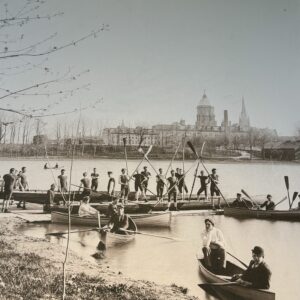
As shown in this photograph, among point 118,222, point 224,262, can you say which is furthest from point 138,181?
point 224,262

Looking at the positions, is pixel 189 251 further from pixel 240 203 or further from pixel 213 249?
pixel 240 203

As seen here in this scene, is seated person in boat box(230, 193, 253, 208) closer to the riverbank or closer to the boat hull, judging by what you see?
the boat hull

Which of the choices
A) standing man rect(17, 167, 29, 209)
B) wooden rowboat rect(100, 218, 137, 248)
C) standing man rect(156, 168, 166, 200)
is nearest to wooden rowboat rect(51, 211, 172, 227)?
wooden rowboat rect(100, 218, 137, 248)

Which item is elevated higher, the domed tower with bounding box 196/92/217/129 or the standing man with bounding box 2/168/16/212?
the domed tower with bounding box 196/92/217/129

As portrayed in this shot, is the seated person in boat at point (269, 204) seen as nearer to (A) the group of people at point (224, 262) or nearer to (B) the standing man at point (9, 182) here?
(A) the group of people at point (224, 262)

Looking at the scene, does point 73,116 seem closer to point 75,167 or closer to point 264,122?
point 75,167
